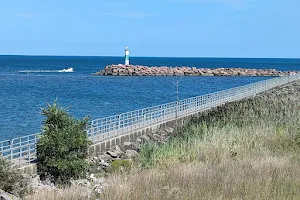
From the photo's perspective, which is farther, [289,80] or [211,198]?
[289,80]

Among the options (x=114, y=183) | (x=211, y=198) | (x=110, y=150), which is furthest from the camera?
A: (x=110, y=150)

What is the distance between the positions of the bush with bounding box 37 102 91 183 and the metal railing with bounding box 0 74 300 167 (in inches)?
29.2

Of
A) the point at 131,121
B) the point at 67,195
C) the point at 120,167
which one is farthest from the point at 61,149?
the point at 131,121

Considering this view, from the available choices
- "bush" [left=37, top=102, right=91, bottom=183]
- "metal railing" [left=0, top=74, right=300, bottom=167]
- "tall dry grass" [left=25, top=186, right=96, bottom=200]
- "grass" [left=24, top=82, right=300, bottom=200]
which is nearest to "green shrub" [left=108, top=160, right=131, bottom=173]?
"grass" [left=24, top=82, right=300, bottom=200]

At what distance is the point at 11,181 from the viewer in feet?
34.0

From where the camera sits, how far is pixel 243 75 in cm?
12300

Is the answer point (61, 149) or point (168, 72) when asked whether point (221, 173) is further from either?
point (168, 72)

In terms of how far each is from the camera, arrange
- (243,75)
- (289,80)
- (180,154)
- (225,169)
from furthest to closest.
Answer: (243,75) < (289,80) < (180,154) < (225,169)

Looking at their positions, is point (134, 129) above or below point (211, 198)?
below

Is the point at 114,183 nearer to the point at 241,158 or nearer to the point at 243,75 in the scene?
the point at 241,158

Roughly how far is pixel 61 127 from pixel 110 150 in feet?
17.8

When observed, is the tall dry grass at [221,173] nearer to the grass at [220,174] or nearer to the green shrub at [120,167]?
the grass at [220,174]

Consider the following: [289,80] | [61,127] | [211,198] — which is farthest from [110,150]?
[289,80]

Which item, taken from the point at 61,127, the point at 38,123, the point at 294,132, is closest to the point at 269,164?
the point at 294,132
